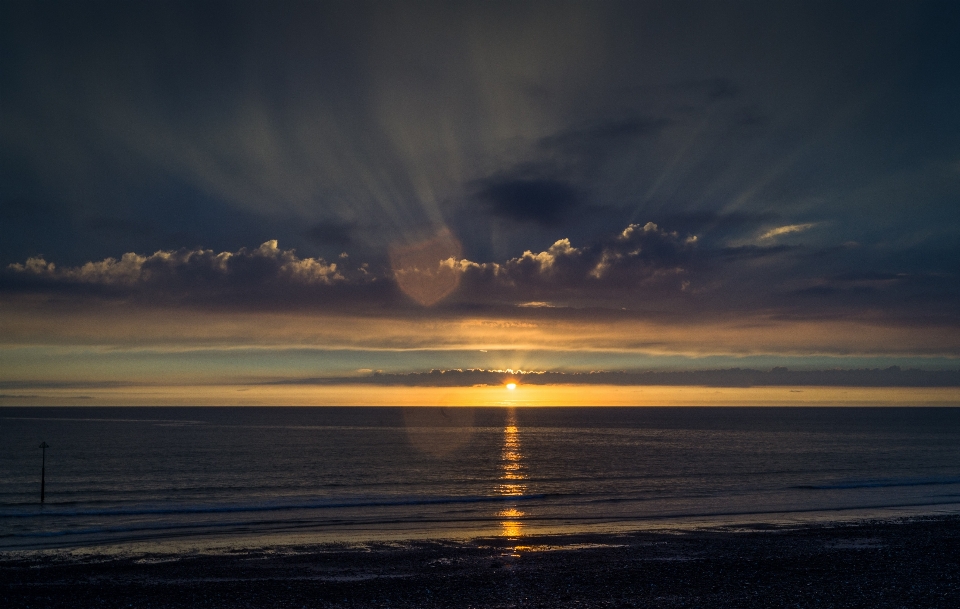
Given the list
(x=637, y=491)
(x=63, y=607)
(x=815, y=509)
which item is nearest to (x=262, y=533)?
(x=63, y=607)

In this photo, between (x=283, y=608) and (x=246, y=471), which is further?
(x=246, y=471)

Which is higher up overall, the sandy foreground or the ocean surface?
the sandy foreground

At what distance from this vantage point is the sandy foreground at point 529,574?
19.6 metres

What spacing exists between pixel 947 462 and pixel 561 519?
6425cm

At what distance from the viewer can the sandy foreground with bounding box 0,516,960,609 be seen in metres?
19.6

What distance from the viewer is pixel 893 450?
96.9 meters

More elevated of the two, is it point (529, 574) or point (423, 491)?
point (529, 574)

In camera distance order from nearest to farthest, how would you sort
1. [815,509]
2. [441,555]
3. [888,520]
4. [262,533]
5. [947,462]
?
[441,555]
[262,533]
[888,520]
[815,509]
[947,462]

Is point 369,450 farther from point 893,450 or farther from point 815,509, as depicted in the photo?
point 893,450

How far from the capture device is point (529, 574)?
902 inches

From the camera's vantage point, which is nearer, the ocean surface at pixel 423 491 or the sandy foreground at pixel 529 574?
the sandy foreground at pixel 529 574

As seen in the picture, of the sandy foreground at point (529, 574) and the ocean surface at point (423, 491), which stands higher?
the sandy foreground at point (529, 574)

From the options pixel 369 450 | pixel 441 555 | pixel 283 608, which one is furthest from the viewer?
pixel 369 450

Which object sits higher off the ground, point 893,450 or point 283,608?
point 283,608
